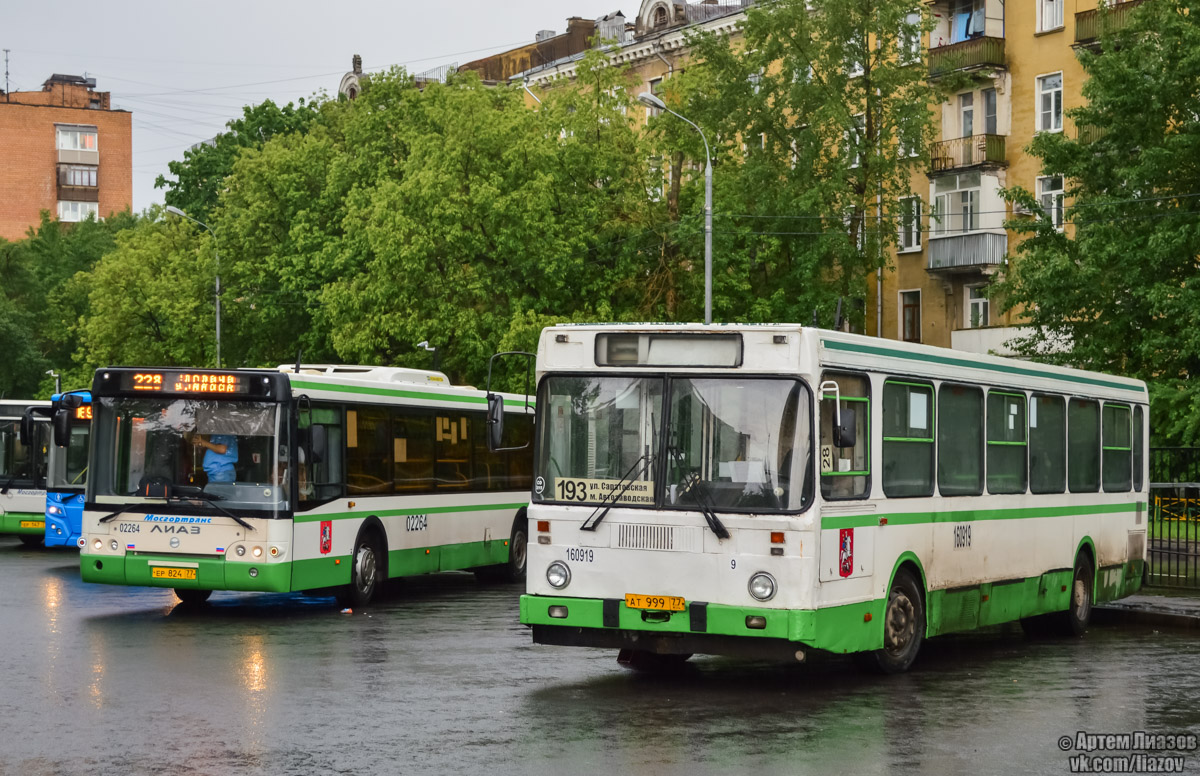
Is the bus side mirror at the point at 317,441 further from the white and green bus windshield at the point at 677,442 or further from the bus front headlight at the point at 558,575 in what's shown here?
the bus front headlight at the point at 558,575

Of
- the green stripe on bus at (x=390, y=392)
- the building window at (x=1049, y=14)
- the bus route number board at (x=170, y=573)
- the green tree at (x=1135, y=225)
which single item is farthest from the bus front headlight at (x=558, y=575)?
the building window at (x=1049, y=14)

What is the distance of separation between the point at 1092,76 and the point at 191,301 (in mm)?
35699

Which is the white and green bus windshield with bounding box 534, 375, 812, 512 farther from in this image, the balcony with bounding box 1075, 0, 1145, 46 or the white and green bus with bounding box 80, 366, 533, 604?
the balcony with bounding box 1075, 0, 1145, 46

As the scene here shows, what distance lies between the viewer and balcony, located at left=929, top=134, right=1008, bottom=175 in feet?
159

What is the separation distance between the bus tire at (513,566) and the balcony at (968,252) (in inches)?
1022

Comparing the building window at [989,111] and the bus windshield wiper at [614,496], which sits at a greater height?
the building window at [989,111]

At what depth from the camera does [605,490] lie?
12.6 metres

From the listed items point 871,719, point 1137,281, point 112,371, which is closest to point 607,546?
point 871,719

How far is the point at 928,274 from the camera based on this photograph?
51.0m

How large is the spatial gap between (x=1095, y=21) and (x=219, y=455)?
3385 centimetres

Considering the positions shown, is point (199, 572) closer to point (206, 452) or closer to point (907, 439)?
point (206, 452)

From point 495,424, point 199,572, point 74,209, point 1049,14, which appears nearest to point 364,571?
point 199,572

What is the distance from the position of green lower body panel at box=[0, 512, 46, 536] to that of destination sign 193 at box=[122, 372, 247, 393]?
45.3 feet

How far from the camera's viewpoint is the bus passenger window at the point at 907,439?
43.7 ft
